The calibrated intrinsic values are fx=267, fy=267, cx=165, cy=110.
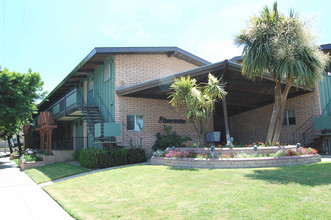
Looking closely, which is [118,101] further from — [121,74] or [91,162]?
[91,162]

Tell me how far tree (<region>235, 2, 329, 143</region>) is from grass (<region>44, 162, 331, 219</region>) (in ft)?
14.9

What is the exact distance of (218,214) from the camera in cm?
458

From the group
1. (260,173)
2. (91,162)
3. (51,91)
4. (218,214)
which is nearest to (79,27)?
(91,162)

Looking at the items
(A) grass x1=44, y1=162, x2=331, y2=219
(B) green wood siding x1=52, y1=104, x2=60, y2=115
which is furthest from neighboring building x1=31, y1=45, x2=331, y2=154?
(A) grass x1=44, y1=162, x2=331, y2=219

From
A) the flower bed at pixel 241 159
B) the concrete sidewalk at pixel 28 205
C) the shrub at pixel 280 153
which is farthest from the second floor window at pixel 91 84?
the shrub at pixel 280 153

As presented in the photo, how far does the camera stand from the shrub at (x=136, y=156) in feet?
43.2

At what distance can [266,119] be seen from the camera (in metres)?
19.0

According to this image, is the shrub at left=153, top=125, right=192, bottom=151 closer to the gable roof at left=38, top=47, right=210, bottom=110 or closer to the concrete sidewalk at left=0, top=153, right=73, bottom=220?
the gable roof at left=38, top=47, right=210, bottom=110

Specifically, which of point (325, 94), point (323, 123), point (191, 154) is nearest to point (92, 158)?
point (191, 154)

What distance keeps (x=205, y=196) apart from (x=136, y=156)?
795cm

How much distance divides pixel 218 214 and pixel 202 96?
7.89 metres

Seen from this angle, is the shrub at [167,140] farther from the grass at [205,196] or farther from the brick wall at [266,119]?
the brick wall at [266,119]

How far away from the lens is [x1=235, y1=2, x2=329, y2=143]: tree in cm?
1066

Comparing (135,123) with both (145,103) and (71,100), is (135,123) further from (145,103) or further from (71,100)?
(71,100)
